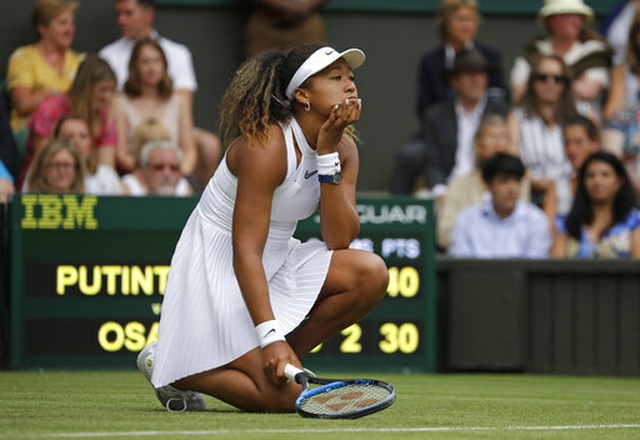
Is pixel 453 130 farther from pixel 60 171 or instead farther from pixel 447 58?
pixel 60 171

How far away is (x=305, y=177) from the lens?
6195 mm

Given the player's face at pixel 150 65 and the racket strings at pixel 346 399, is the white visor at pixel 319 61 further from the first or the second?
the player's face at pixel 150 65

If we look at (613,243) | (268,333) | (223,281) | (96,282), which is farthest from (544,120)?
(268,333)

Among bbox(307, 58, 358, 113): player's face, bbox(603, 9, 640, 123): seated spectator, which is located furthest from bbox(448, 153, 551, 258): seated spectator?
bbox(307, 58, 358, 113): player's face

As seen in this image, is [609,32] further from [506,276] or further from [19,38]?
[19,38]

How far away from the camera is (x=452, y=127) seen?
12.2 m

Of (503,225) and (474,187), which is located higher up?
(474,187)

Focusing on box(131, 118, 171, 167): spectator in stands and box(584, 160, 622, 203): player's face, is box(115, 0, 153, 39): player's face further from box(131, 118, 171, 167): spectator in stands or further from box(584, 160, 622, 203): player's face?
box(584, 160, 622, 203): player's face

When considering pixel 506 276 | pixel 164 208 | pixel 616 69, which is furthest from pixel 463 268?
pixel 616 69

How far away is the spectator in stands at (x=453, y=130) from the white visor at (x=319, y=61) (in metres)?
5.83

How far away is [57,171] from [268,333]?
4.85m

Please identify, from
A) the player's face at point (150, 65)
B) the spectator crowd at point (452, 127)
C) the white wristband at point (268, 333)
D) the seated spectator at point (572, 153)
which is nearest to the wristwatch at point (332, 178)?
the white wristband at point (268, 333)

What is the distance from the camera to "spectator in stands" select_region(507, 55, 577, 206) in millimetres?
12266

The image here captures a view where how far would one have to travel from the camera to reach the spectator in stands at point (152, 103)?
11484 mm
